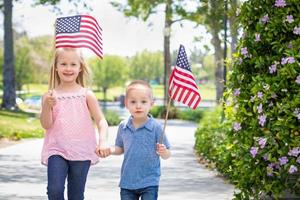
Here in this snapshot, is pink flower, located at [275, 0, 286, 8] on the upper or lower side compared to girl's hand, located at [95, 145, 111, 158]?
upper

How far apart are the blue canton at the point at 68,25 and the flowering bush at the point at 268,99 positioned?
159cm

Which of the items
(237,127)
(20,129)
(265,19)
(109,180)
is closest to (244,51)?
(265,19)

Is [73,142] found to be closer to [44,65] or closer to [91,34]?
[91,34]

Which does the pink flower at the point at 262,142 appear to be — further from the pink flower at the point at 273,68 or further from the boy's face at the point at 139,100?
the boy's face at the point at 139,100

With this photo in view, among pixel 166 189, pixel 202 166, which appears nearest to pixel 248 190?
pixel 166 189

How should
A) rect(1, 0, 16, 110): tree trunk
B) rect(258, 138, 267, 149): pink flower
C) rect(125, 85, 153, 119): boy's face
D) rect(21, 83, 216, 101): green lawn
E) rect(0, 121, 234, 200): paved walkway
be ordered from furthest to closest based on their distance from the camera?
rect(21, 83, 216, 101): green lawn → rect(1, 0, 16, 110): tree trunk → rect(0, 121, 234, 200): paved walkway → rect(258, 138, 267, 149): pink flower → rect(125, 85, 153, 119): boy's face

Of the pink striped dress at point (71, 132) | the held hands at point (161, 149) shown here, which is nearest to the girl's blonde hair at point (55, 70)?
the pink striped dress at point (71, 132)

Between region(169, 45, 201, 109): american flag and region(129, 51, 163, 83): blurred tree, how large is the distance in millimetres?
108959

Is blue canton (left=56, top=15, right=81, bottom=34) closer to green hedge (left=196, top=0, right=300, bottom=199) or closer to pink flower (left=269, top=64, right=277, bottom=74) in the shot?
green hedge (left=196, top=0, right=300, bottom=199)

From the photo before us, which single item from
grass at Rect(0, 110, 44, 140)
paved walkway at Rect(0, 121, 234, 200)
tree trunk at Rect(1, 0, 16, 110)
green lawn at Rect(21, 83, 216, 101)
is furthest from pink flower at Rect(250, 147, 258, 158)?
green lawn at Rect(21, 83, 216, 101)

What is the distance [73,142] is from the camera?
6.10 metres

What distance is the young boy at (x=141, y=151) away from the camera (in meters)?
5.79

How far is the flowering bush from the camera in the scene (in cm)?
694

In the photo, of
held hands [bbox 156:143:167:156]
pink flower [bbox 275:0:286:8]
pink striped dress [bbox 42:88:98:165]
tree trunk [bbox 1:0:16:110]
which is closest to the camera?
held hands [bbox 156:143:167:156]
